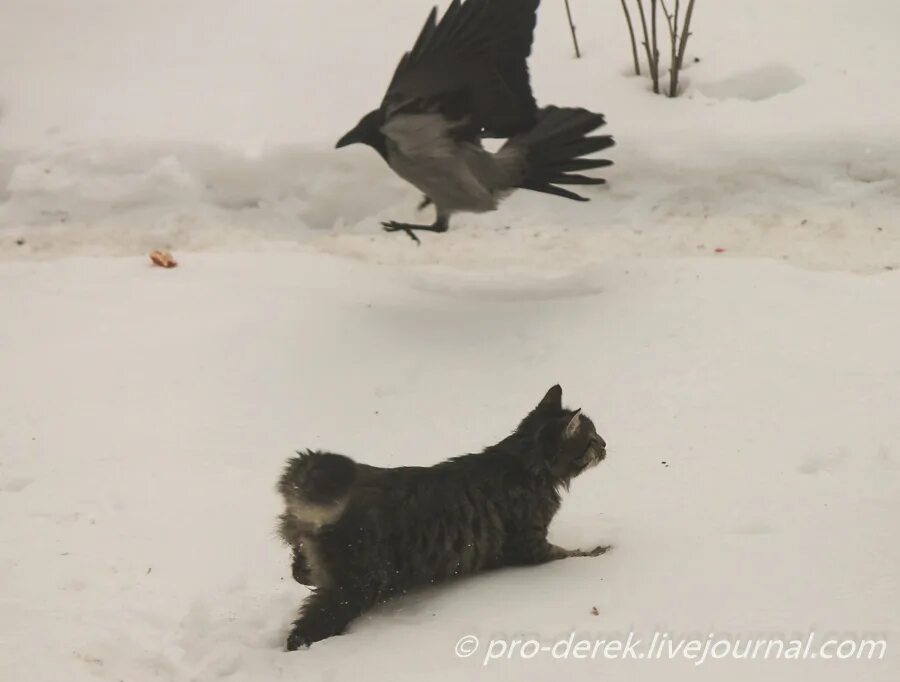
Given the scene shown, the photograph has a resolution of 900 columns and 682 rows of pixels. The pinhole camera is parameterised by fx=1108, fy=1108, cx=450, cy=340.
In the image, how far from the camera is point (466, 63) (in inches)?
176

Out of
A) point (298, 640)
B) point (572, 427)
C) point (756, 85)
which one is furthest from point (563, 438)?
point (756, 85)

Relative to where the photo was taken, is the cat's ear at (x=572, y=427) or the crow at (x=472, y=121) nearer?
the cat's ear at (x=572, y=427)

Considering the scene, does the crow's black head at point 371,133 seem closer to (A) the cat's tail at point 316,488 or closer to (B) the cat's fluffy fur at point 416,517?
(B) the cat's fluffy fur at point 416,517

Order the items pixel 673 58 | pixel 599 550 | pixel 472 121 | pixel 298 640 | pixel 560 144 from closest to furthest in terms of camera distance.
Result: pixel 298 640 < pixel 599 550 < pixel 472 121 < pixel 560 144 < pixel 673 58

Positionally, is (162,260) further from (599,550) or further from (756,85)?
(756,85)

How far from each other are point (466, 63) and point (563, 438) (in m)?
1.96

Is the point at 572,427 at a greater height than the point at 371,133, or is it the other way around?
the point at 371,133

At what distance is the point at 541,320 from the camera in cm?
460

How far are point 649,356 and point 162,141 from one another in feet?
10.3

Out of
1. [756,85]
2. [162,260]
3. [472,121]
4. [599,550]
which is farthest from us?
[756,85]

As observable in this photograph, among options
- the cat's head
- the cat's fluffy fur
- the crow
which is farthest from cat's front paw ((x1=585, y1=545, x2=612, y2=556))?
the crow

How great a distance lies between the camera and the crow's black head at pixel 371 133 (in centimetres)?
457

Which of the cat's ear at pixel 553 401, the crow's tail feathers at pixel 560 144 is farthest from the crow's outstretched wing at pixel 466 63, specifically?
the cat's ear at pixel 553 401

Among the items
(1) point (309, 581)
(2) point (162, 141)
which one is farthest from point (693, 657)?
(2) point (162, 141)
